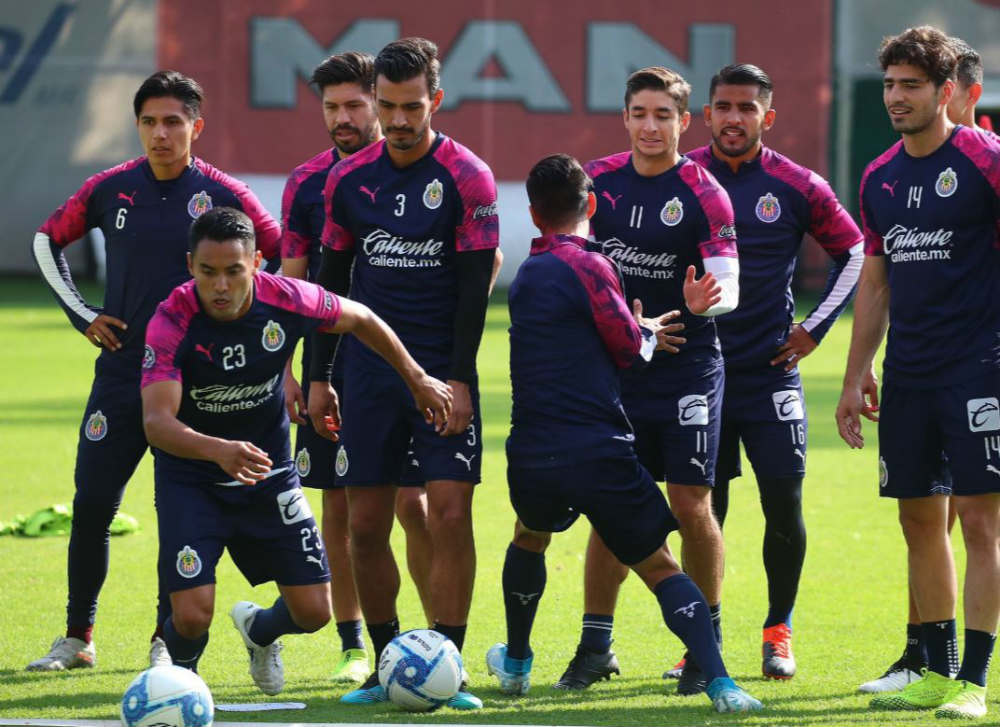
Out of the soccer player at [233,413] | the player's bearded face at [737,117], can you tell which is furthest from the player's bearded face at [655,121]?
the soccer player at [233,413]

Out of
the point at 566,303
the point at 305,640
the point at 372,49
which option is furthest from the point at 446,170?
the point at 372,49

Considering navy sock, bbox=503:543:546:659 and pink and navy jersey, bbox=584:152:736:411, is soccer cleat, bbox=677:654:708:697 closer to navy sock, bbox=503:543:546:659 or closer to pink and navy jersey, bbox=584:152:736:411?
navy sock, bbox=503:543:546:659

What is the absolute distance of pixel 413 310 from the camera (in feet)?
21.5

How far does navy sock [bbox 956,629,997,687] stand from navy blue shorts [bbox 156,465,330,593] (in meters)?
2.42

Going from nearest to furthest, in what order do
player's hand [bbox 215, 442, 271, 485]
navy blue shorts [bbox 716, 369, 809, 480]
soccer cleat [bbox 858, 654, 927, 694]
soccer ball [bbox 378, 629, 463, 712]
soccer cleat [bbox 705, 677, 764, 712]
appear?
player's hand [bbox 215, 442, 271, 485] → soccer cleat [bbox 705, 677, 764, 712] → soccer ball [bbox 378, 629, 463, 712] → soccer cleat [bbox 858, 654, 927, 694] → navy blue shorts [bbox 716, 369, 809, 480]

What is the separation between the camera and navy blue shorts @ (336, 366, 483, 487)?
6410 mm

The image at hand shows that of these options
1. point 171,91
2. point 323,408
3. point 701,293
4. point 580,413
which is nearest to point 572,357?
point 580,413

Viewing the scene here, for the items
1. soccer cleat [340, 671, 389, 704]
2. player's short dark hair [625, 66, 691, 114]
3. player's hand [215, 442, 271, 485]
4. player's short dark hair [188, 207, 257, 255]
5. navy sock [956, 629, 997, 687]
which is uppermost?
player's short dark hair [625, 66, 691, 114]

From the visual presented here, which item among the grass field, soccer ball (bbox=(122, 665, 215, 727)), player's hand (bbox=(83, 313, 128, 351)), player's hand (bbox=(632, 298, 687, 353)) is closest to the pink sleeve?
player's hand (bbox=(632, 298, 687, 353))

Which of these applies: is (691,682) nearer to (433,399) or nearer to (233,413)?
(433,399)

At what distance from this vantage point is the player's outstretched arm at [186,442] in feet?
18.8

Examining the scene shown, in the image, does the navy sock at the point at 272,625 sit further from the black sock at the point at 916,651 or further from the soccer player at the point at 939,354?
the black sock at the point at 916,651

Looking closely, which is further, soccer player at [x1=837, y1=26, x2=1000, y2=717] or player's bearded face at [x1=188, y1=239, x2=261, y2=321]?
soccer player at [x1=837, y1=26, x2=1000, y2=717]

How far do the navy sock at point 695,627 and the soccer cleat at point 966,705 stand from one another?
2.65 feet
